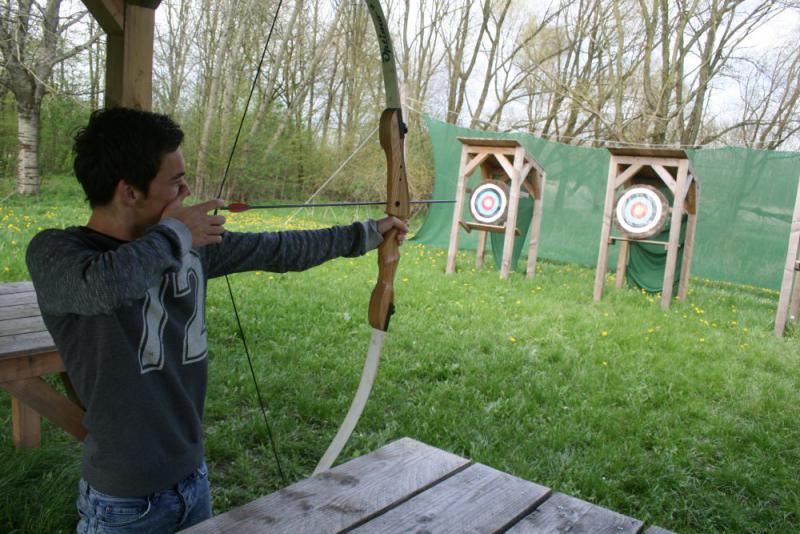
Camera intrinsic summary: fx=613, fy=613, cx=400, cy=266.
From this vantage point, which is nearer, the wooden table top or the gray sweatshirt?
the gray sweatshirt

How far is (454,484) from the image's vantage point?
1.12 m

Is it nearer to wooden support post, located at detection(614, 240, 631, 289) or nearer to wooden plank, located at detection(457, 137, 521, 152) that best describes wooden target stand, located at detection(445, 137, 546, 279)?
wooden plank, located at detection(457, 137, 521, 152)

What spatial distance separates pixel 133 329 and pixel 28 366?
70cm

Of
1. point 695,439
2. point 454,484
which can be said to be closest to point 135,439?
point 454,484

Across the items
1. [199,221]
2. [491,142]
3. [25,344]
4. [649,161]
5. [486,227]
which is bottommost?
[25,344]

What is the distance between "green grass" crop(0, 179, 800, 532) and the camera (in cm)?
183

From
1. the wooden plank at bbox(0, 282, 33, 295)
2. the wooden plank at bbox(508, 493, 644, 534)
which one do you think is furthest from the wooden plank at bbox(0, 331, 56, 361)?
the wooden plank at bbox(508, 493, 644, 534)

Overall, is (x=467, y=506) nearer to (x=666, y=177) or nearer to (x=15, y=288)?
(x=15, y=288)

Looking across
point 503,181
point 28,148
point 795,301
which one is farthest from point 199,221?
point 28,148

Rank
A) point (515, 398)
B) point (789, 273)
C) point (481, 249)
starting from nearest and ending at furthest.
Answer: point (515, 398), point (789, 273), point (481, 249)

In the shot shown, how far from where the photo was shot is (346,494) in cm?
104

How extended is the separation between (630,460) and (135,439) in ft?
5.52

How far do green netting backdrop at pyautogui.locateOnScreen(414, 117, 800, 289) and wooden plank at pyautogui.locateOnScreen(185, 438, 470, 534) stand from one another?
5420 mm

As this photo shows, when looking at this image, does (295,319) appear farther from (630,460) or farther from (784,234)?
(784,234)
